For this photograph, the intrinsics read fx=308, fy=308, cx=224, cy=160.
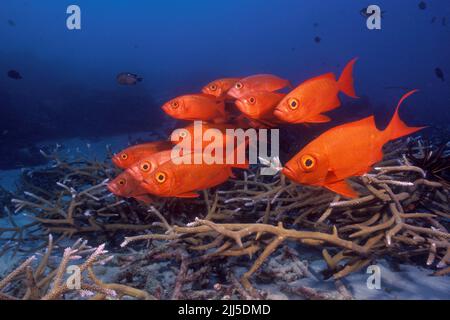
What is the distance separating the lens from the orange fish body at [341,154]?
7.11 ft

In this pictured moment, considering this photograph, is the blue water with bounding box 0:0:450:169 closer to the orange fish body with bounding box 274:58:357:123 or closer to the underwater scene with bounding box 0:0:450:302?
the underwater scene with bounding box 0:0:450:302

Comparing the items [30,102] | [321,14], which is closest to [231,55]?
[321,14]

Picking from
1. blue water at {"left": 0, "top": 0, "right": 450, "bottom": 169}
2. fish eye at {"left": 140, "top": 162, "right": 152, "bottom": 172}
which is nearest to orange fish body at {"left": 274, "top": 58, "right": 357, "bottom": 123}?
fish eye at {"left": 140, "top": 162, "right": 152, "bottom": 172}

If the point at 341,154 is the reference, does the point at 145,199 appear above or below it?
below

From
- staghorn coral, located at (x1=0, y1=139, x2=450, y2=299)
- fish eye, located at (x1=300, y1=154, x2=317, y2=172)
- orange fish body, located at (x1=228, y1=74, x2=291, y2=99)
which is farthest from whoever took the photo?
orange fish body, located at (x1=228, y1=74, x2=291, y2=99)

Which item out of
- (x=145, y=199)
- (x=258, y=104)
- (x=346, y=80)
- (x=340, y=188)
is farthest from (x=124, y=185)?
(x=346, y=80)

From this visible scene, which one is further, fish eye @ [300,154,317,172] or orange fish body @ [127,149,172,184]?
orange fish body @ [127,149,172,184]

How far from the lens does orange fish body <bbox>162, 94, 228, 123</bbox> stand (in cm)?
370

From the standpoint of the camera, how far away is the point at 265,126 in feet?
13.0

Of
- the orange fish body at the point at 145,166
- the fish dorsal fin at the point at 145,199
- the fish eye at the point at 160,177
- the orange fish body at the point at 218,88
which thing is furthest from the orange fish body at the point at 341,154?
the orange fish body at the point at 218,88

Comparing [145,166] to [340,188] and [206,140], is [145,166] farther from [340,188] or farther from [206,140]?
[340,188]

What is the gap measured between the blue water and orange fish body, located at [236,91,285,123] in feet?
34.5

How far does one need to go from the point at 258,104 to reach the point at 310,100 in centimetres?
58
